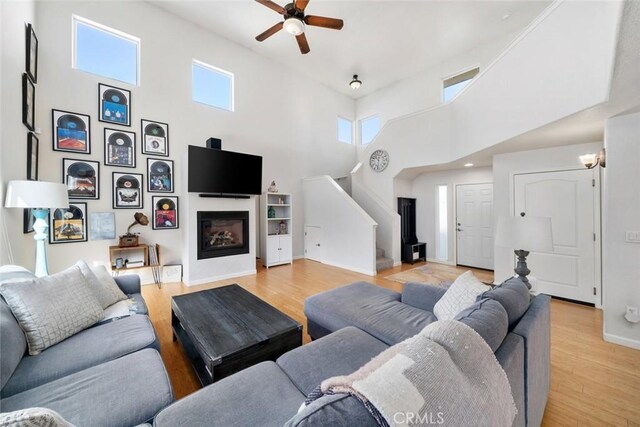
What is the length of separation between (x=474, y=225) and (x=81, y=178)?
7350 mm

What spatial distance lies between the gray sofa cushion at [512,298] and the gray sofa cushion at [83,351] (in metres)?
2.20

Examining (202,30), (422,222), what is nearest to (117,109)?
(202,30)

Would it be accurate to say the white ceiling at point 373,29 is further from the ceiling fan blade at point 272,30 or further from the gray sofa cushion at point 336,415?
the gray sofa cushion at point 336,415

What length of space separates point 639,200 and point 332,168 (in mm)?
5850

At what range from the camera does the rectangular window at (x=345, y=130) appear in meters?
7.77


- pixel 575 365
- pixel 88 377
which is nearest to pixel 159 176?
pixel 88 377

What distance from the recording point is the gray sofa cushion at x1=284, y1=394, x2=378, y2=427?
0.57 m

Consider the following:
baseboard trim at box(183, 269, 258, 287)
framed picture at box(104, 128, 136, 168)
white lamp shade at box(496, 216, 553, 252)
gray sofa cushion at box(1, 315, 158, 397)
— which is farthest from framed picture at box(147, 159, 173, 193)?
white lamp shade at box(496, 216, 553, 252)

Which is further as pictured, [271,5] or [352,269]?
[352,269]

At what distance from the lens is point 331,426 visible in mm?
571

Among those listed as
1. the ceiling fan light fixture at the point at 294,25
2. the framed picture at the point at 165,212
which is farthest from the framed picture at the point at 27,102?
the ceiling fan light fixture at the point at 294,25

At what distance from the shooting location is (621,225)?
2.46 m

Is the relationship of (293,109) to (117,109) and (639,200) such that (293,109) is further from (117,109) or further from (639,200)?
(639,200)

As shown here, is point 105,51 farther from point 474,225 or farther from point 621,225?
point 474,225
